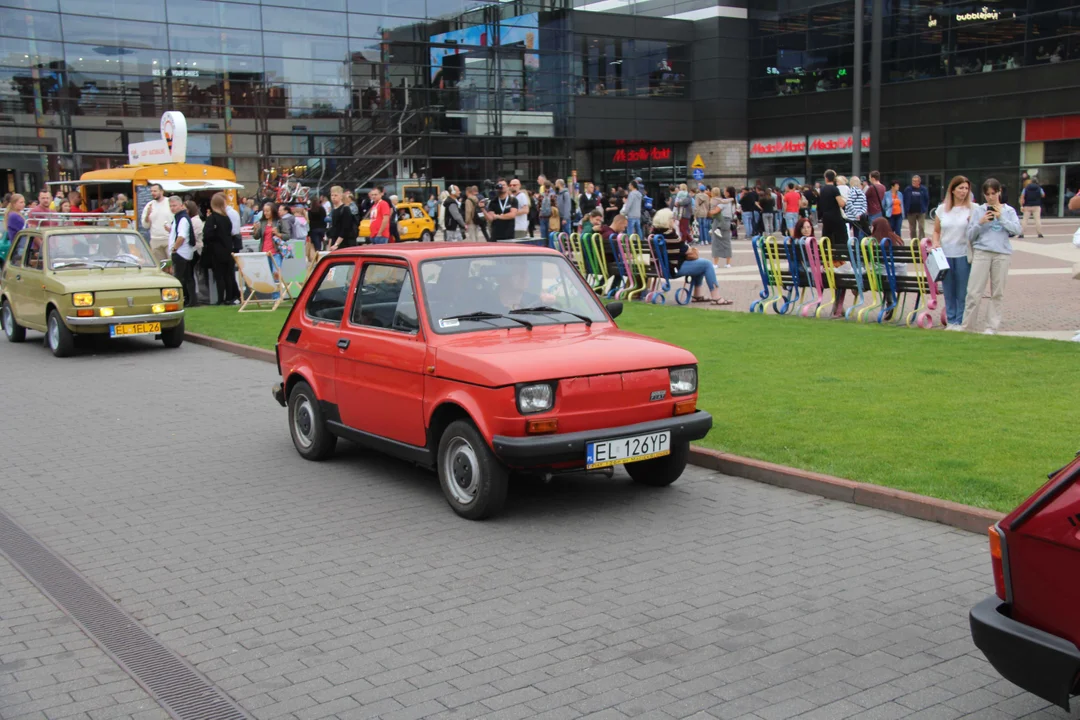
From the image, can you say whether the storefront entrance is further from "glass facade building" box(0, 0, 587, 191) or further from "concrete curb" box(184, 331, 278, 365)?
"concrete curb" box(184, 331, 278, 365)

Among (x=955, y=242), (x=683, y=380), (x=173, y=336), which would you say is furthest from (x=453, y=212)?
(x=683, y=380)

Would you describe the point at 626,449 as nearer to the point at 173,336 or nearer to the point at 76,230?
the point at 173,336

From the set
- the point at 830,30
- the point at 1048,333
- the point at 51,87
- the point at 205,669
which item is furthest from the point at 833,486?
the point at 830,30

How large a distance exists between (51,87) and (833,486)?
117 ft

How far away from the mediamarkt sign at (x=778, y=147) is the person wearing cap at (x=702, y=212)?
56.8ft

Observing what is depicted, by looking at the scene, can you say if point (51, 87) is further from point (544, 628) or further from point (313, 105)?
point (544, 628)

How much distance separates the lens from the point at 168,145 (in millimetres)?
26969

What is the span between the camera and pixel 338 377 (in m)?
7.84

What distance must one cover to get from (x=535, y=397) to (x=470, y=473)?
700mm

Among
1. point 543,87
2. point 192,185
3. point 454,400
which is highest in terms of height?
point 543,87

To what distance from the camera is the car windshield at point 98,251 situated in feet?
48.0

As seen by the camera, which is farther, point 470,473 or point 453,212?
point 453,212

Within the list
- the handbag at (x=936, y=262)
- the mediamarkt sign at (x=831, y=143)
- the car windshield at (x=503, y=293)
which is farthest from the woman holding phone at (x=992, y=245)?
the mediamarkt sign at (x=831, y=143)

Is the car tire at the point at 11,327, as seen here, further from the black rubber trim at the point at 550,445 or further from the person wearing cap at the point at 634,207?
the person wearing cap at the point at 634,207
